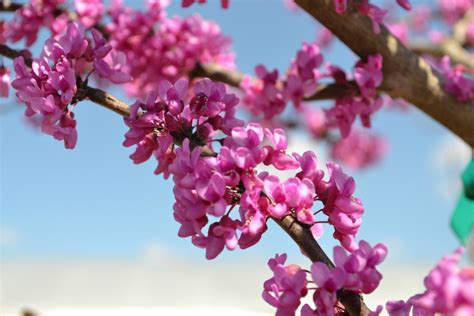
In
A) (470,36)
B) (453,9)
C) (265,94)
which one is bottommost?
(453,9)

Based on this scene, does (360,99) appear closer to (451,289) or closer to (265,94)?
(265,94)

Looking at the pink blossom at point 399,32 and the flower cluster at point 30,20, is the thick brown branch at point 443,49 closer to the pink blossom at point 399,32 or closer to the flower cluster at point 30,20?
the pink blossom at point 399,32

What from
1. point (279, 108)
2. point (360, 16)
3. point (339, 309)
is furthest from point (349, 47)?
point (339, 309)

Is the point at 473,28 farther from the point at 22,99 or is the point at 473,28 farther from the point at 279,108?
the point at 22,99

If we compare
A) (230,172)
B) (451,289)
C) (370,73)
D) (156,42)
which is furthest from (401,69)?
(451,289)

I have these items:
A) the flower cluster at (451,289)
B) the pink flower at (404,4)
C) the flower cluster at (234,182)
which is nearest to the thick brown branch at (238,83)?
the pink flower at (404,4)

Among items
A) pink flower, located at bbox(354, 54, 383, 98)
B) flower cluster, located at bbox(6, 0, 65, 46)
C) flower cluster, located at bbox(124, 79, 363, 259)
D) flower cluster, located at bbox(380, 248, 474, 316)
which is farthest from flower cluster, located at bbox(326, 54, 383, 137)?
flower cluster, located at bbox(380, 248, 474, 316)
